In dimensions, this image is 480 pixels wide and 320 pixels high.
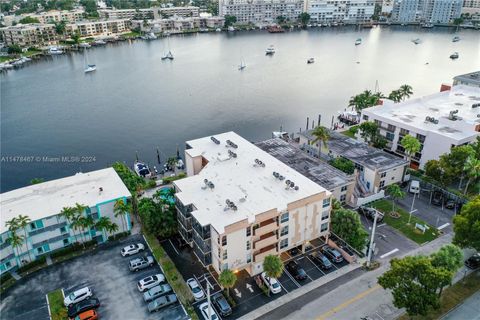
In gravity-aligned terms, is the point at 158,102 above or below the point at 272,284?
above

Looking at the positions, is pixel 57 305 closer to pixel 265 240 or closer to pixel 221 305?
pixel 221 305

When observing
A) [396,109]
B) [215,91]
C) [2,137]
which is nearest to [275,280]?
[396,109]

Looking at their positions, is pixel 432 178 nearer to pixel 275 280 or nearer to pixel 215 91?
pixel 275 280

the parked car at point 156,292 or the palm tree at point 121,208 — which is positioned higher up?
the palm tree at point 121,208

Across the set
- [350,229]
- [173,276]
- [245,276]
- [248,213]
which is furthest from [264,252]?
[350,229]

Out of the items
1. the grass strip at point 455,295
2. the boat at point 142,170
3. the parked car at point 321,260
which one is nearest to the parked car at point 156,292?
the parked car at point 321,260

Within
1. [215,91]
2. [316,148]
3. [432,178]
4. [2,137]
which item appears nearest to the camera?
[432,178]

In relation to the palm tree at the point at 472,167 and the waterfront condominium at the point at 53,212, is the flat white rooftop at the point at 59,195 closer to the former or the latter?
the waterfront condominium at the point at 53,212
